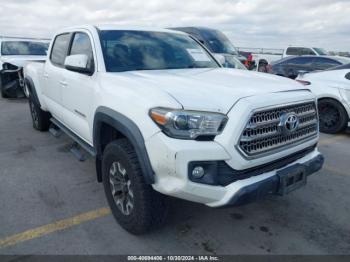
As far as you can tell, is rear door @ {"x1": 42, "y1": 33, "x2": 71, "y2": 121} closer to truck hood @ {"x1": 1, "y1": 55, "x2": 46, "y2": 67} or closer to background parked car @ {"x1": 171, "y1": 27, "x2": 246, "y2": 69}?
truck hood @ {"x1": 1, "y1": 55, "x2": 46, "y2": 67}

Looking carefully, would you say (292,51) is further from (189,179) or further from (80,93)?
(189,179)

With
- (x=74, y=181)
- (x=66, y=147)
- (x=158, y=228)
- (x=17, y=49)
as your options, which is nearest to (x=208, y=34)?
(x=17, y=49)

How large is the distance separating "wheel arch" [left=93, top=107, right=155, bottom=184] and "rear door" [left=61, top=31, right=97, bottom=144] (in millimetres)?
248

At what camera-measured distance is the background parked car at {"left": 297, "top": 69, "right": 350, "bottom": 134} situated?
6.20 m

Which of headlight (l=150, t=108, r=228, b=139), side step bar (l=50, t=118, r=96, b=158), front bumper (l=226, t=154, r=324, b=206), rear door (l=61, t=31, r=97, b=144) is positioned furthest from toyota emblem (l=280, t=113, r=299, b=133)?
side step bar (l=50, t=118, r=96, b=158)

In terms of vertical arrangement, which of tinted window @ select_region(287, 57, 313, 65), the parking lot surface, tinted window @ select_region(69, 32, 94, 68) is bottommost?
the parking lot surface

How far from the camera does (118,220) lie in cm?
295

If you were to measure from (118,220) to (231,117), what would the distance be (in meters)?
1.48

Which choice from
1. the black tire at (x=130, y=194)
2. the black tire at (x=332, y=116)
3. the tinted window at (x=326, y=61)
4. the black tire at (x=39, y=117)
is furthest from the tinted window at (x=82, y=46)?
the tinted window at (x=326, y=61)

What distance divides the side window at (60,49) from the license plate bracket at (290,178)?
323 cm

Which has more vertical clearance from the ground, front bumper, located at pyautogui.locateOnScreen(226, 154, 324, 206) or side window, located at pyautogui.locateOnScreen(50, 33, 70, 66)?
side window, located at pyautogui.locateOnScreen(50, 33, 70, 66)

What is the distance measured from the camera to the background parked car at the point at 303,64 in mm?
11367

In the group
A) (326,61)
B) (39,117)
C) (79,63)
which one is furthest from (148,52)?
(326,61)

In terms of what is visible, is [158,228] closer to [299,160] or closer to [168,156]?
[168,156]
